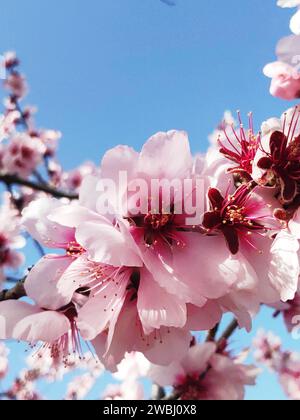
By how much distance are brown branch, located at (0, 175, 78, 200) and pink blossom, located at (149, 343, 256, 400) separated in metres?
1.19

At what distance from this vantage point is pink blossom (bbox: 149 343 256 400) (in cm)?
204

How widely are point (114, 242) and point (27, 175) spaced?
4.55 m

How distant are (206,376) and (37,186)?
1.64 meters

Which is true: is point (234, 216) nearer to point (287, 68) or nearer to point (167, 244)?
point (167, 244)

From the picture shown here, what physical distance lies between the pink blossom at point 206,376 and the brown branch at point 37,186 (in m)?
1.19

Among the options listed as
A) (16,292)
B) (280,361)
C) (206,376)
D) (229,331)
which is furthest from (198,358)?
(280,361)

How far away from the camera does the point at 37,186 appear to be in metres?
2.85

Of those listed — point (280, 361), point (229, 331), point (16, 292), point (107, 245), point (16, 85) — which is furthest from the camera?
point (16, 85)

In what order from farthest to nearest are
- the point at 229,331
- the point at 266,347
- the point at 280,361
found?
the point at 266,347
the point at 280,361
the point at 229,331

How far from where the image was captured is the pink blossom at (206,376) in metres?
2.04

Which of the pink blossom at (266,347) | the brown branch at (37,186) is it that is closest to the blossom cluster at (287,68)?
the brown branch at (37,186)

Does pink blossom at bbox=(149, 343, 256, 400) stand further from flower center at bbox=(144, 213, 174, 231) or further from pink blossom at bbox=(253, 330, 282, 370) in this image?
pink blossom at bbox=(253, 330, 282, 370)
